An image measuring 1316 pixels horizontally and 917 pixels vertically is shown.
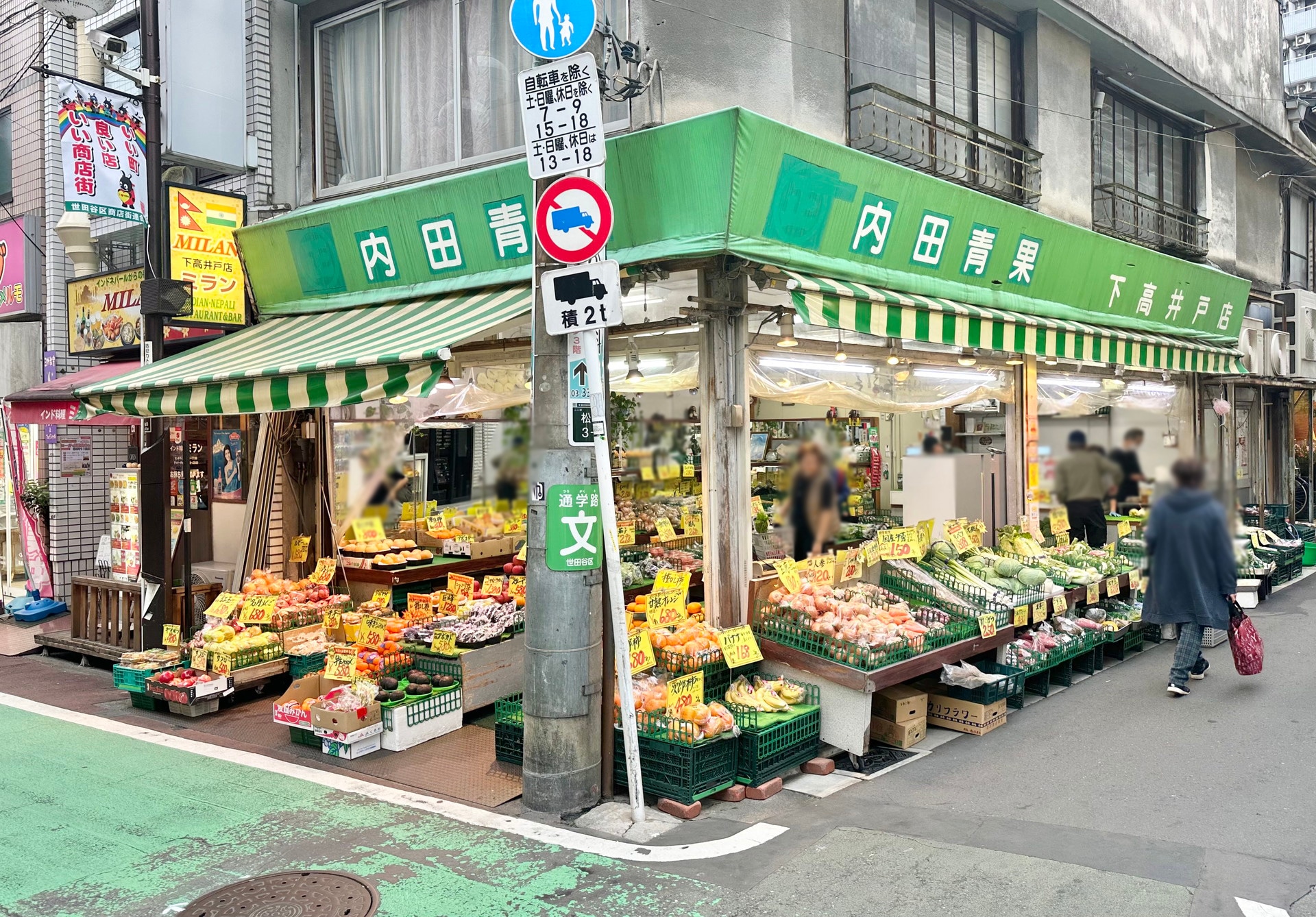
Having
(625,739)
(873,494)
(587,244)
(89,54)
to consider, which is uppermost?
(89,54)

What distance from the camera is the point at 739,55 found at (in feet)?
26.1

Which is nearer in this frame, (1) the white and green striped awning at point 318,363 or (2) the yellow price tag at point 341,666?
(1) the white and green striped awning at point 318,363

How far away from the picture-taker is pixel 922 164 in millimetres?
10492

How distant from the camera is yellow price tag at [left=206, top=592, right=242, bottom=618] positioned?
9688mm

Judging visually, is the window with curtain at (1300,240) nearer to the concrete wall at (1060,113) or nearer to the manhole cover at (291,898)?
the concrete wall at (1060,113)

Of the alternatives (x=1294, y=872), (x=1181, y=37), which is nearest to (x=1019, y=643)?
(x=1294, y=872)

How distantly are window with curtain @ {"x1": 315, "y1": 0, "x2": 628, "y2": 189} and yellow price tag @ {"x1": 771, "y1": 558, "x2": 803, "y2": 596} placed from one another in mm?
4195

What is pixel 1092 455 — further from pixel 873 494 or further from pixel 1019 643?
pixel 873 494

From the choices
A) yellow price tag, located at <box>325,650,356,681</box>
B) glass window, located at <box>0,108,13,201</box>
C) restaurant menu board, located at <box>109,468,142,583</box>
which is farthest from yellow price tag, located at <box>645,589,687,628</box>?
glass window, located at <box>0,108,13,201</box>

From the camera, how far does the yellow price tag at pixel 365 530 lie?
12.0m

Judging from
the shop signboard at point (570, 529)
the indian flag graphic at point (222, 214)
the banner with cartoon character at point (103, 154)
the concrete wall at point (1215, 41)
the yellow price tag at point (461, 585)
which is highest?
the concrete wall at point (1215, 41)

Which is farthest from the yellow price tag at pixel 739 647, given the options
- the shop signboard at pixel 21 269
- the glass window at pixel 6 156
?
the glass window at pixel 6 156

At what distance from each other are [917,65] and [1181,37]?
7052 mm

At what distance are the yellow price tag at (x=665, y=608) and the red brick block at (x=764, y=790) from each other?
1501 mm
